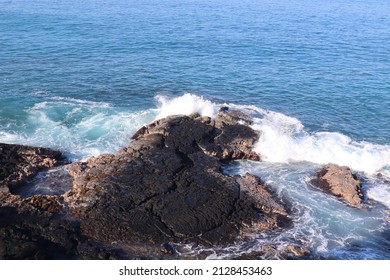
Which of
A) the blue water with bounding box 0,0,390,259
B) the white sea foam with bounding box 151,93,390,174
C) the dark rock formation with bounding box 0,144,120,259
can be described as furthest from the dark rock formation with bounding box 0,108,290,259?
the white sea foam with bounding box 151,93,390,174

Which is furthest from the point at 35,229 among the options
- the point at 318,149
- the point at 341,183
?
the point at 318,149

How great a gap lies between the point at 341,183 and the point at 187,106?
18.9 m

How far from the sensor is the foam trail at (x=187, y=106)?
41.0 meters

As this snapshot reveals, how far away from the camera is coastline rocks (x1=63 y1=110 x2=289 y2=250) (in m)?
23.5

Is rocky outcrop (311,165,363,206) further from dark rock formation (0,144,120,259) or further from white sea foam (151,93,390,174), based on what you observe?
dark rock formation (0,144,120,259)

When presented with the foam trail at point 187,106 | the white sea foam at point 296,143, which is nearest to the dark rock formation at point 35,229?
the foam trail at point 187,106

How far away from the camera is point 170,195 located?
26.3 metres

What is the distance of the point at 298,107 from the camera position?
44938 mm

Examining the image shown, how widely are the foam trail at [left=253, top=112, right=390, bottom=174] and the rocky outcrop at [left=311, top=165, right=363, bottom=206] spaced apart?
2959mm

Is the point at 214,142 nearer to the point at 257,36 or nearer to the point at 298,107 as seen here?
the point at 298,107

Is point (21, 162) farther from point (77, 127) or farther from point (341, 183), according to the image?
point (341, 183)

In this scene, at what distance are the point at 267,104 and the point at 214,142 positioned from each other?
47.9ft

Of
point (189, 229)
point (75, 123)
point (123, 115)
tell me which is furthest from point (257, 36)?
point (189, 229)

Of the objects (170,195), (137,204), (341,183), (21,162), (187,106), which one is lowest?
(137,204)
